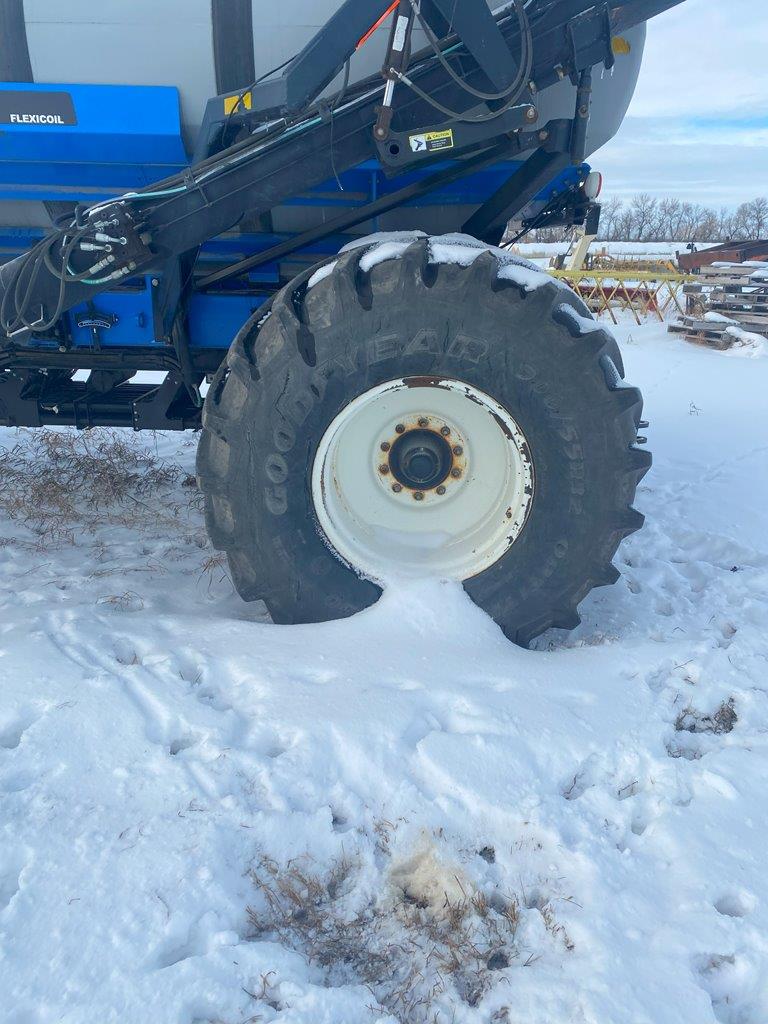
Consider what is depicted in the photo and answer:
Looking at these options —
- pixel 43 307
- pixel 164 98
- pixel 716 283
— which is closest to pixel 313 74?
pixel 164 98

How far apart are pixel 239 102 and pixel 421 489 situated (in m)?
1.53

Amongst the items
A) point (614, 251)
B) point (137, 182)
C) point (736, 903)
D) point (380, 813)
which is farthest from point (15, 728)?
point (614, 251)

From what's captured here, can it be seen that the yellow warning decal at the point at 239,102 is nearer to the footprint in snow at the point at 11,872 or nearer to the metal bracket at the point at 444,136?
the metal bracket at the point at 444,136

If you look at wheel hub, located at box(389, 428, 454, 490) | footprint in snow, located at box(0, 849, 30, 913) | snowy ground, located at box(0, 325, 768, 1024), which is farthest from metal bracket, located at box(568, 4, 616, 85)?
footprint in snow, located at box(0, 849, 30, 913)

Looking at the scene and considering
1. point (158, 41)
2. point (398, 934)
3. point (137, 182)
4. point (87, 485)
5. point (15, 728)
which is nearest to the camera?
point (398, 934)

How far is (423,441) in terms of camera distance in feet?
9.05

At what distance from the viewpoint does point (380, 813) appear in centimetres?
191

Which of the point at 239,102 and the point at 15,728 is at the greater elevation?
the point at 239,102

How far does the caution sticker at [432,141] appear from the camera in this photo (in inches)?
97.0

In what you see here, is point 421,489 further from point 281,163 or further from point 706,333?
point 706,333

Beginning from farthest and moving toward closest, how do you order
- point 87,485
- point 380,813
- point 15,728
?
point 87,485 < point 15,728 < point 380,813

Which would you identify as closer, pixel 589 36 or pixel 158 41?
pixel 589 36

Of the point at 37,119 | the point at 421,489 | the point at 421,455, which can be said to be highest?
the point at 37,119

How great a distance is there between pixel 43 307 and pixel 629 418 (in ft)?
7.31
